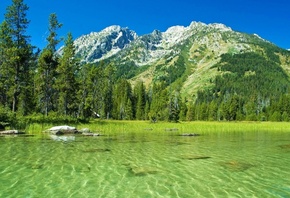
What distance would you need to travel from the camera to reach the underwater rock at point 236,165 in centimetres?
1642

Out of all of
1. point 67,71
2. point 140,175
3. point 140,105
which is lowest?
point 140,175

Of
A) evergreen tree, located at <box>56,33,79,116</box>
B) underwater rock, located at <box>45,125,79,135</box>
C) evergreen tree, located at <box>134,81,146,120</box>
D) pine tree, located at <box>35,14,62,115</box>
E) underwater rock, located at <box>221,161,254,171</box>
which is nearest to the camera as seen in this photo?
underwater rock, located at <box>221,161,254,171</box>

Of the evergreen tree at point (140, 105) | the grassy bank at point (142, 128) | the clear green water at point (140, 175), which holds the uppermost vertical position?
the evergreen tree at point (140, 105)

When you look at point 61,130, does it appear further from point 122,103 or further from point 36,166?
point 122,103

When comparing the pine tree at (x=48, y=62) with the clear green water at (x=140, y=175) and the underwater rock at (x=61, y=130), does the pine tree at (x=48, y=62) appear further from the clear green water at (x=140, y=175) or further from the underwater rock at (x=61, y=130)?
the clear green water at (x=140, y=175)

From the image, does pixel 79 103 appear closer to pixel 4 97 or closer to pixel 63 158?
pixel 4 97

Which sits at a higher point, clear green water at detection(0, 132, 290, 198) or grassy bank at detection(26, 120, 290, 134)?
grassy bank at detection(26, 120, 290, 134)

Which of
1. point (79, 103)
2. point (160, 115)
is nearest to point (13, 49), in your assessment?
point (79, 103)

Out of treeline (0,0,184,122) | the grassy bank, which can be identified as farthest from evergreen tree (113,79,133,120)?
the grassy bank

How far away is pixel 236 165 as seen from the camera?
17.4 meters

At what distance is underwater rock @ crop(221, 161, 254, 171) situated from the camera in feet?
53.9

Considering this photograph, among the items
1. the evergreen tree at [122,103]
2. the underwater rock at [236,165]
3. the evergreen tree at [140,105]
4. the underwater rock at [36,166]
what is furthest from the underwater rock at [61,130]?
the evergreen tree at [140,105]

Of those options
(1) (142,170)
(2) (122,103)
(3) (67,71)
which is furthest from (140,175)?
(2) (122,103)

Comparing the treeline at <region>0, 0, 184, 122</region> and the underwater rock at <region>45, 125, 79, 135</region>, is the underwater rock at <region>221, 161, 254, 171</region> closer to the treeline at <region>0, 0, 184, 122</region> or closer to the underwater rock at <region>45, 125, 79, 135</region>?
the underwater rock at <region>45, 125, 79, 135</region>
